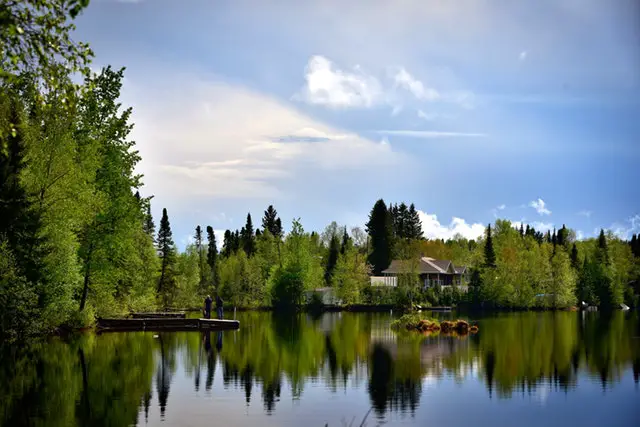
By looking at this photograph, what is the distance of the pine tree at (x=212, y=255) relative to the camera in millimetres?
153875

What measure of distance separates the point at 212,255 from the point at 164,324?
11453 cm

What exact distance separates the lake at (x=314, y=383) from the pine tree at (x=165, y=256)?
5455cm

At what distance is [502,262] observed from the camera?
12575 centimetres

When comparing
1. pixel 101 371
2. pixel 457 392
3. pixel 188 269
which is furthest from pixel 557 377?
pixel 188 269

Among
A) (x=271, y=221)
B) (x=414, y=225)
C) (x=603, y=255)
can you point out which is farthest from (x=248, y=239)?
(x=603, y=255)

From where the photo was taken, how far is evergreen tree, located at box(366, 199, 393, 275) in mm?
144375

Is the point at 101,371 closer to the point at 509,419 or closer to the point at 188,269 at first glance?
the point at 509,419

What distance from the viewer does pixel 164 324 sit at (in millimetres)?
58906

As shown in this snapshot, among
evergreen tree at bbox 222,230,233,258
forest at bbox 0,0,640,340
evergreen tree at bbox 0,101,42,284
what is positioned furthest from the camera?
evergreen tree at bbox 222,230,233,258

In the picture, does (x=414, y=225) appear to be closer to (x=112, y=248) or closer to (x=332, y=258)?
(x=332, y=258)

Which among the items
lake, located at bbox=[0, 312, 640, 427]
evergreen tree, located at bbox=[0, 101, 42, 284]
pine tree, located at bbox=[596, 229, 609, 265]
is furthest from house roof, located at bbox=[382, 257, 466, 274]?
evergreen tree, located at bbox=[0, 101, 42, 284]

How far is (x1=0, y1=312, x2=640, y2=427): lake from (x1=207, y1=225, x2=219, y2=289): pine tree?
105 metres

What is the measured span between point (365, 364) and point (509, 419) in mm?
13644

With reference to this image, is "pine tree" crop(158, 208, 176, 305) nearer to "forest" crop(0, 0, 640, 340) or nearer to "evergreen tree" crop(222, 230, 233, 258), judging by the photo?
"forest" crop(0, 0, 640, 340)
